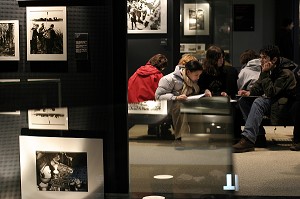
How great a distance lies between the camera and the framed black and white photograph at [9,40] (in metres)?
3.38

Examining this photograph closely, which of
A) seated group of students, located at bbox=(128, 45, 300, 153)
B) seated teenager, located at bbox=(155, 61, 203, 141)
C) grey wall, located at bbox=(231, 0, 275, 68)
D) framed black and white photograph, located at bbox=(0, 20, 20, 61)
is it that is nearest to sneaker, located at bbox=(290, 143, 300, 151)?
seated group of students, located at bbox=(128, 45, 300, 153)

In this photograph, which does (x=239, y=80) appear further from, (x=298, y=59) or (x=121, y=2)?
(x=121, y=2)

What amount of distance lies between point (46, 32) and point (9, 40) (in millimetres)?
219

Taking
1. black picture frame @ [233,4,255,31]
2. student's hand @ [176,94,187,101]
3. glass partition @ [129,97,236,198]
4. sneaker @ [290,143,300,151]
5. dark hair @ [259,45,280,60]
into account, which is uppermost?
black picture frame @ [233,4,255,31]

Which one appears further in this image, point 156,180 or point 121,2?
point 156,180

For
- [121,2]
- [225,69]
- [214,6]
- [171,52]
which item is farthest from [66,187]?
[214,6]

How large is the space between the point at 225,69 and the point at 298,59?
1658mm

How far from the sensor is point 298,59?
7.72 m

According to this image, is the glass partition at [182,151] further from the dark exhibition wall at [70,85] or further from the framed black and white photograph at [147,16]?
the framed black and white photograph at [147,16]

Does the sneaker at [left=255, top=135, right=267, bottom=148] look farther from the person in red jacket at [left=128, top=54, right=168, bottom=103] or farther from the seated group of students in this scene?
the person in red jacket at [left=128, top=54, right=168, bottom=103]

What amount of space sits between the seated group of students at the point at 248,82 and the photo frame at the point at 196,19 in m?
0.34

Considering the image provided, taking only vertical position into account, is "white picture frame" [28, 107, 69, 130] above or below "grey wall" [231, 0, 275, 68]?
below

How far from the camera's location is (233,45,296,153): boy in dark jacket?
6.09 metres

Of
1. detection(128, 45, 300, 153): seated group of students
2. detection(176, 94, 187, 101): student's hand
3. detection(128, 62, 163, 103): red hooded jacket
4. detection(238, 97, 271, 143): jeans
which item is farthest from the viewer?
detection(238, 97, 271, 143): jeans
